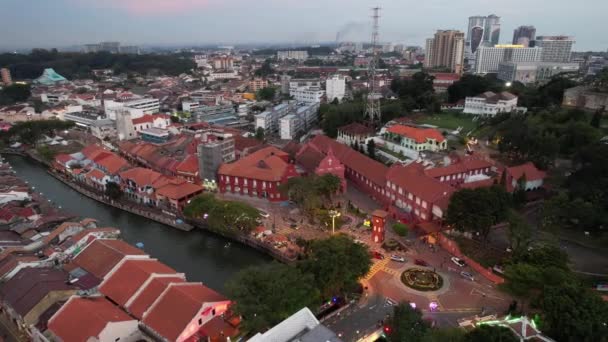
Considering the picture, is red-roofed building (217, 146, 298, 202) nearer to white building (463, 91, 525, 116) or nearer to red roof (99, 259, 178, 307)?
red roof (99, 259, 178, 307)

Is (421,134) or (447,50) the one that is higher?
(447,50)

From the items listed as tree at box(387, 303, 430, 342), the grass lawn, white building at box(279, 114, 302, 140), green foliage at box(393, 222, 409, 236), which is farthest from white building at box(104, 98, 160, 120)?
tree at box(387, 303, 430, 342)

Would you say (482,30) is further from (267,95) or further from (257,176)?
(257,176)

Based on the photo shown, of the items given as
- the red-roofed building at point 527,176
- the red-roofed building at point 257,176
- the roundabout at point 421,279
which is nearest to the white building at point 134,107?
the red-roofed building at point 257,176

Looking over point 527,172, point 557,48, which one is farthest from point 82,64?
point 557,48

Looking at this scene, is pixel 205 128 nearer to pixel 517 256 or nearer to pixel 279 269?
pixel 279 269

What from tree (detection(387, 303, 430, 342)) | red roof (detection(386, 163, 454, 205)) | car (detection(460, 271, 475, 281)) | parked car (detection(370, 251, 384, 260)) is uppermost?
red roof (detection(386, 163, 454, 205))
